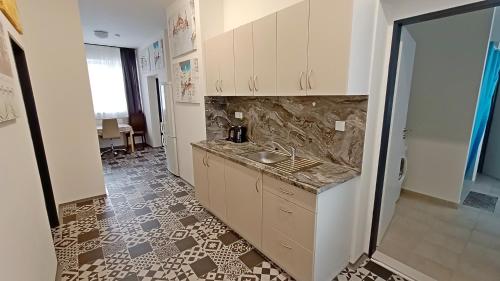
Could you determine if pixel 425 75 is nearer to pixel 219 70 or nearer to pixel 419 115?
pixel 419 115

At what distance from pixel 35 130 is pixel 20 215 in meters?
1.80

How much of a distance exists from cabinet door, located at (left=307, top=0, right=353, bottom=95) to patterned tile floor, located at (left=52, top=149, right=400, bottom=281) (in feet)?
5.04

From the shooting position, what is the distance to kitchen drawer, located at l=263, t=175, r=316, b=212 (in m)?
1.53

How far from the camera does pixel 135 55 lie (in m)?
6.22

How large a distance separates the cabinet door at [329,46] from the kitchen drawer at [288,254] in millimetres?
1161

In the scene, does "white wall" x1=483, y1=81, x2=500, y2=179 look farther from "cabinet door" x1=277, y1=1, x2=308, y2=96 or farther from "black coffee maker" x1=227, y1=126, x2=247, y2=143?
"black coffee maker" x1=227, y1=126, x2=247, y2=143

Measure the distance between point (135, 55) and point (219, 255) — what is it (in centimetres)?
607

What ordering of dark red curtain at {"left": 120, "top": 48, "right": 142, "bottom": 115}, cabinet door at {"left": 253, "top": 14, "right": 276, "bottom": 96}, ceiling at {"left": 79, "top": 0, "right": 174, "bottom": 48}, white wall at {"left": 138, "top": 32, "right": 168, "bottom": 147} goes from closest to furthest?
cabinet door at {"left": 253, "top": 14, "right": 276, "bottom": 96}, ceiling at {"left": 79, "top": 0, "right": 174, "bottom": 48}, white wall at {"left": 138, "top": 32, "right": 168, "bottom": 147}, dark red curtain at {"left": 120, "top": 48, "right": 142, "bottom": 115}

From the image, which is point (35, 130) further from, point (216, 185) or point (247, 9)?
point (247, 9)

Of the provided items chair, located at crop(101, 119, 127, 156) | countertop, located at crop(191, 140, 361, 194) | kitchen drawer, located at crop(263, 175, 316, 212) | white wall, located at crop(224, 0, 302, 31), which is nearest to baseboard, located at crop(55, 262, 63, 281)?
countertop, located at crop(191, 140, 361, 194)

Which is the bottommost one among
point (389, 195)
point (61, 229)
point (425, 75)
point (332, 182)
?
point (61, 229)

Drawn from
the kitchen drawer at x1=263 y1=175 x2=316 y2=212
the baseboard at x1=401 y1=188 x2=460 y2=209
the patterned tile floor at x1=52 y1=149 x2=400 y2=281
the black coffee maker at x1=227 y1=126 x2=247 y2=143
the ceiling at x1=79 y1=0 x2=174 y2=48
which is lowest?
the patterned tile floor at x1=52 y1=149 x2=400 y2=281

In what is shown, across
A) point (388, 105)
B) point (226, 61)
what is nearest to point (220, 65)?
point (226, 61)

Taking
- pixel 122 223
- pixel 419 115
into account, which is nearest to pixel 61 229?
pixel 122 223
